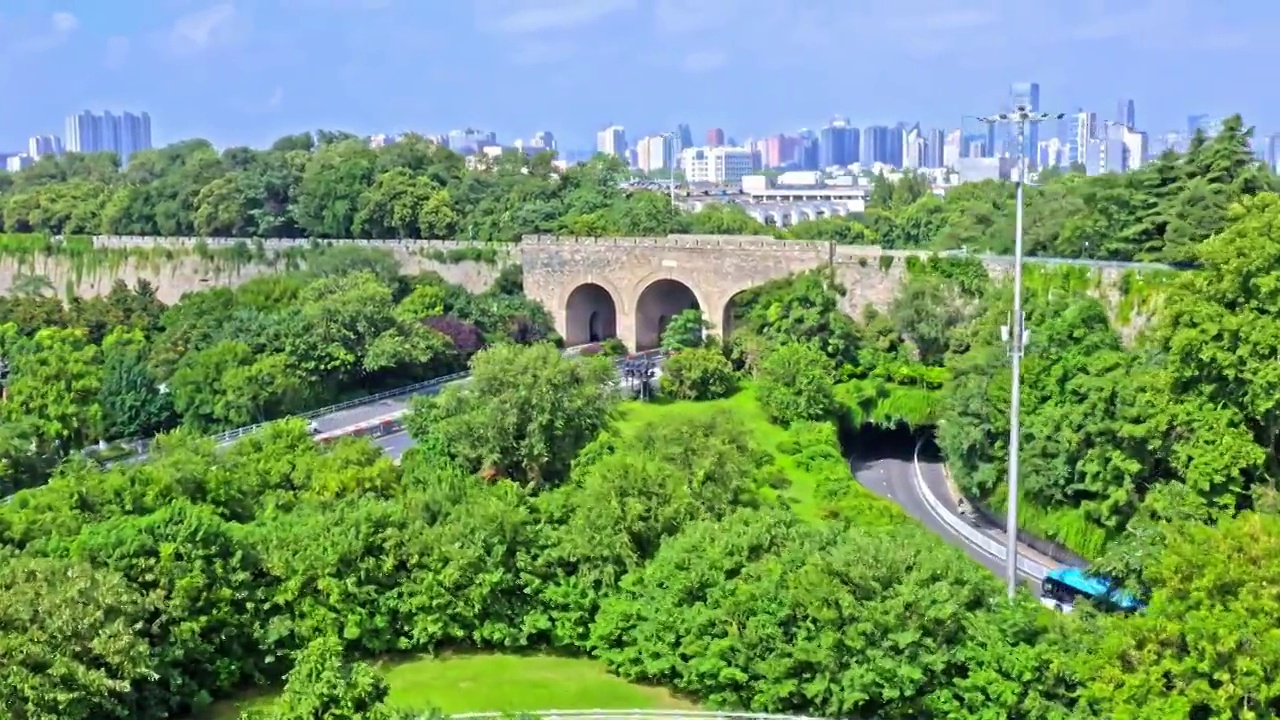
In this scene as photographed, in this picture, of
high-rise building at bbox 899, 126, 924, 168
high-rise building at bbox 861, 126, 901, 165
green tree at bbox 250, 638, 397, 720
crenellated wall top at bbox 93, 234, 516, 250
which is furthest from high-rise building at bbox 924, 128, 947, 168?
green tree at bbox 250, 638, 397, 720

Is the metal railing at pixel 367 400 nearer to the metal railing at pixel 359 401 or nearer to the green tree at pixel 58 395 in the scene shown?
the metal railing at pixel 359 401

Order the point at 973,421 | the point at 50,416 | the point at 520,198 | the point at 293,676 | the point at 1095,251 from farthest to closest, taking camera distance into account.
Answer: the point at 520,198, the point at 1095,251, the point at 50,416, the point at 973,421, the point at 293,676

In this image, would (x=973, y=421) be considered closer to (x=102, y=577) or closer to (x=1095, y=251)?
(x=1095, y=251)

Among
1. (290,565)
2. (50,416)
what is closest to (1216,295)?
(290,565)

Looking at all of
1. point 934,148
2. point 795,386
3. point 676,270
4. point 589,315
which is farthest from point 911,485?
point 934,148

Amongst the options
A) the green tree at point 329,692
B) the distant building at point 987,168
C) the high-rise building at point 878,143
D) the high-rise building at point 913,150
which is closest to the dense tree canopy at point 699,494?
the green tree at point 329,692

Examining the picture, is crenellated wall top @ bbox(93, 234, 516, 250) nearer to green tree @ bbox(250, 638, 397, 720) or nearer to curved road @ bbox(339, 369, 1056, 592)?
curved road @ bbox(339, 369, 1056, 592)

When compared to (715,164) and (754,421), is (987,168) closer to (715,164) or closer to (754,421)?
(754,421)
